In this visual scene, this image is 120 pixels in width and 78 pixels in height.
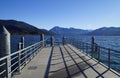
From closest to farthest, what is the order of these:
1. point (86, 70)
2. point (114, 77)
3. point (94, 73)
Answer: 1. point (114, 77)
2. point (94, 73)
3. point (86, 70)

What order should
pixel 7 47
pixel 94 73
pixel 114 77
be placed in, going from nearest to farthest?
pixel 7 47, pixel 114 77, pixel 94 73

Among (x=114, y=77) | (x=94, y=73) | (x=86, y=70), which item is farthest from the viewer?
(x=86, y=70)

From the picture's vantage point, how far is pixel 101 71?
1024 centimetres

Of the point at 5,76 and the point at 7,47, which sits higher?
the point at 7,47

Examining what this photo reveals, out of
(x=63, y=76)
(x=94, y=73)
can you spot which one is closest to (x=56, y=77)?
(x=63, y=76)

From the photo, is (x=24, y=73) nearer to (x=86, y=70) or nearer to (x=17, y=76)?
(x=17, y=76)

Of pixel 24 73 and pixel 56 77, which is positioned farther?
pixel 24 73

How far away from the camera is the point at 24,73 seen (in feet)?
33.1

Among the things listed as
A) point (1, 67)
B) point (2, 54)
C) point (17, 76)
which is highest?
point (2, 54)

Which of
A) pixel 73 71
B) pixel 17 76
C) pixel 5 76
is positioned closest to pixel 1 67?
pixel 5 76

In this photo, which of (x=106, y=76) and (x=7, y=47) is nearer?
(x=7, y=47)

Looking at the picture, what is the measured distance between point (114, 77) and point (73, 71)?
2.02 m

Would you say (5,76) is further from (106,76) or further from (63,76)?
(106,76)

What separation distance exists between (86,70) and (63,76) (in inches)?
68.6
